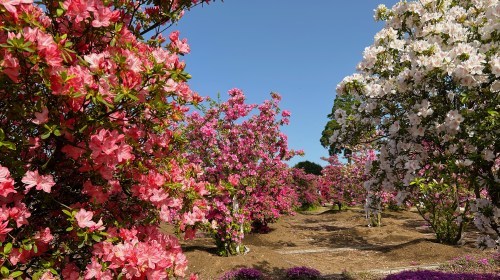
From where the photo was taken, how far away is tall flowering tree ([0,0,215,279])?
2.35 metres

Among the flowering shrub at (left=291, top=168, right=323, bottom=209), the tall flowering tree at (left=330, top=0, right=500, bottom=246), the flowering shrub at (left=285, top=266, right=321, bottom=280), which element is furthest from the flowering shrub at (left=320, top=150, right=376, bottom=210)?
the tall flowering tree at (left=330, top=0, right=500, bottom=246)

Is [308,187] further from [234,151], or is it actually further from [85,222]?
[85,222]

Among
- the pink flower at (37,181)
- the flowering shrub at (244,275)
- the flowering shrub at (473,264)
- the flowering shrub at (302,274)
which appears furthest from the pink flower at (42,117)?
the flowering shrub at (473,264)

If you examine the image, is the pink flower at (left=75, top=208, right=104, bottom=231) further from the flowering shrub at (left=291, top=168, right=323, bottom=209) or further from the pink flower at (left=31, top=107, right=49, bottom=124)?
the flowering shrub at (left=291, top=168, right=323, bottom=209)

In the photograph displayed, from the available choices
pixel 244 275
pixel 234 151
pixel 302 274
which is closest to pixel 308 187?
pixel 234 151

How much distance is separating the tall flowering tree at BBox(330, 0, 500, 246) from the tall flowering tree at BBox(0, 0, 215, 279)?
2985 mm

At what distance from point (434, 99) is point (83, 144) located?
4.21 metres

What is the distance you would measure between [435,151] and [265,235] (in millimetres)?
13135

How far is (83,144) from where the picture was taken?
108 inches

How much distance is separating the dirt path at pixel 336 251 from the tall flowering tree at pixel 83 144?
23.6 feet

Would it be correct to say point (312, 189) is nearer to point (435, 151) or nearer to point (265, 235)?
point (265, 235)

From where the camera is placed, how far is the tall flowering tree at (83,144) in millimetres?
2346

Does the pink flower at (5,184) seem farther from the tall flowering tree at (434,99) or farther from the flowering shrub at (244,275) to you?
the flowering shrub at (244,275)

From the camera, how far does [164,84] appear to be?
258 centimetres
